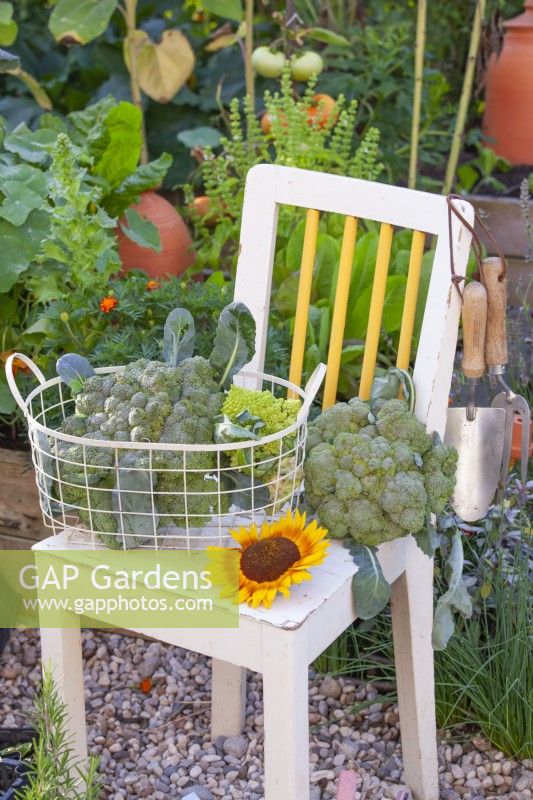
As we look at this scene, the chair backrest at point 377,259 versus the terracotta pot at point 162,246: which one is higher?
the chair backrest at point 377,259

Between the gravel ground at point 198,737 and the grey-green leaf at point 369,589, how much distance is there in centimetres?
55

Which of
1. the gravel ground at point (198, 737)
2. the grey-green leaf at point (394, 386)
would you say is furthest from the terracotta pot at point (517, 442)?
the grey-green leaf at point (394, 386)

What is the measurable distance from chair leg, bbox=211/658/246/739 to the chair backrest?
1.91 feet

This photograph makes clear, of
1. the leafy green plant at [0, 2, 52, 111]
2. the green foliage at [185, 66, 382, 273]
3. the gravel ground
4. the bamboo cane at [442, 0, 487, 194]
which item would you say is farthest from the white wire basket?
the bamboo cane at [442, 0, 487, 194]

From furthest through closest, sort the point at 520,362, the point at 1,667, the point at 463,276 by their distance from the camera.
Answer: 1. the point at 520,362
2. the point at 1,667
3. the point at 463,276

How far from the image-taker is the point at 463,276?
149cm

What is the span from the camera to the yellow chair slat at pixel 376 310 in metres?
1.63

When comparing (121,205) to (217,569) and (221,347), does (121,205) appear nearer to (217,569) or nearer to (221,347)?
(221,347)

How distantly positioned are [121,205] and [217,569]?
4.61ft

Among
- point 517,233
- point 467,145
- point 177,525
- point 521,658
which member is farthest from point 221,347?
point 467,145

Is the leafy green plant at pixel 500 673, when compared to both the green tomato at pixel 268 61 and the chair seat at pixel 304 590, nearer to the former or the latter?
the chair seat at pixel 304 590

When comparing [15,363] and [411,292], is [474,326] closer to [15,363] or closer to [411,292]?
[411,292]

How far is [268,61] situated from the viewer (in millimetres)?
3170

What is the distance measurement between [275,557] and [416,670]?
0.48 meters
